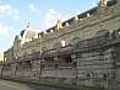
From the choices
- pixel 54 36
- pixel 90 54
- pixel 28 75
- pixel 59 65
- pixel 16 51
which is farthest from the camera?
pixel 16 51

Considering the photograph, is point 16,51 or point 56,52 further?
point 16,51

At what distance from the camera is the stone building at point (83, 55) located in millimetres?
23109

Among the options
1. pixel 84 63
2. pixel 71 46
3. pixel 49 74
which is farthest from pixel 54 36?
pixel 84 63

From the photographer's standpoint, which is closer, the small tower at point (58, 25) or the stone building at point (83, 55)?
the stone building at point (83, 55)

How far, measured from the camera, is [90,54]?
25.9 metres

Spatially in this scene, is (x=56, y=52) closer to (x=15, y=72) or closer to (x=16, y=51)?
(x=15, y=72)

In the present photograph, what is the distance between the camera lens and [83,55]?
27047 millimetres

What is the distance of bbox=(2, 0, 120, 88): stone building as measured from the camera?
23.1 m

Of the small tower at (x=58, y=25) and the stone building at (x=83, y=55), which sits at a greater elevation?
the small tower at (x=58, y=25)

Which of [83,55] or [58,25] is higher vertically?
[58,25]

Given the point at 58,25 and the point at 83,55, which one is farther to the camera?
the point at 58,25

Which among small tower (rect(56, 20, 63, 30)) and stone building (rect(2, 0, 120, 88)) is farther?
small tower (rect(56, 20, 63, 30))

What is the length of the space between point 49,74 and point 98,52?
11863 mm

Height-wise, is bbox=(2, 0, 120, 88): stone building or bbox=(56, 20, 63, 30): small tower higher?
bbox=(56, 20, 63, 30): small tower
